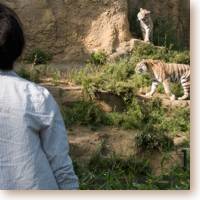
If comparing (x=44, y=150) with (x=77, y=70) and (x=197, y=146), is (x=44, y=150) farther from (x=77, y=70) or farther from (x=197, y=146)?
(x=77, y=70)

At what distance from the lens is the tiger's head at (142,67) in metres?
2.53

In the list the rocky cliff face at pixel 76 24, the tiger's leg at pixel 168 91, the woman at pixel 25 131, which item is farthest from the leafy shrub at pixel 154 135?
the woman at pixel 25 131

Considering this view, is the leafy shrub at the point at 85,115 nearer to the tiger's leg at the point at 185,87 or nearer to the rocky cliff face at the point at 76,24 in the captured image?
the rocky cliff face at the point at 76,24

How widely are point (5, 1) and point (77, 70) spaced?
683 mm

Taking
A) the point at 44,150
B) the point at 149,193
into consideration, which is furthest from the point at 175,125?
the point at 44,150

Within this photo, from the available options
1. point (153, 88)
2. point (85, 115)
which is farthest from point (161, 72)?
point (85, 115)

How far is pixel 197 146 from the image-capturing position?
2.23 meters

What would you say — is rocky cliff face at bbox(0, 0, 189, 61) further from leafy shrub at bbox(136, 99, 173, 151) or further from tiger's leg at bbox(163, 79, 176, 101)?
leafy shrub at bbox(136, 99, 173, 151)

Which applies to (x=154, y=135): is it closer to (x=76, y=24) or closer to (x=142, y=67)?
(x=142, y=67)

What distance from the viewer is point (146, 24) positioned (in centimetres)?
257

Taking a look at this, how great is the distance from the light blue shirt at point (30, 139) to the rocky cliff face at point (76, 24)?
1.35 meters

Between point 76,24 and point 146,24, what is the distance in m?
0.41

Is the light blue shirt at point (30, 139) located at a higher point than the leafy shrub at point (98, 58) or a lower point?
lower

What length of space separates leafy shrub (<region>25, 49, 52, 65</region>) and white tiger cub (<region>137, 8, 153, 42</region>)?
47 centimetres
